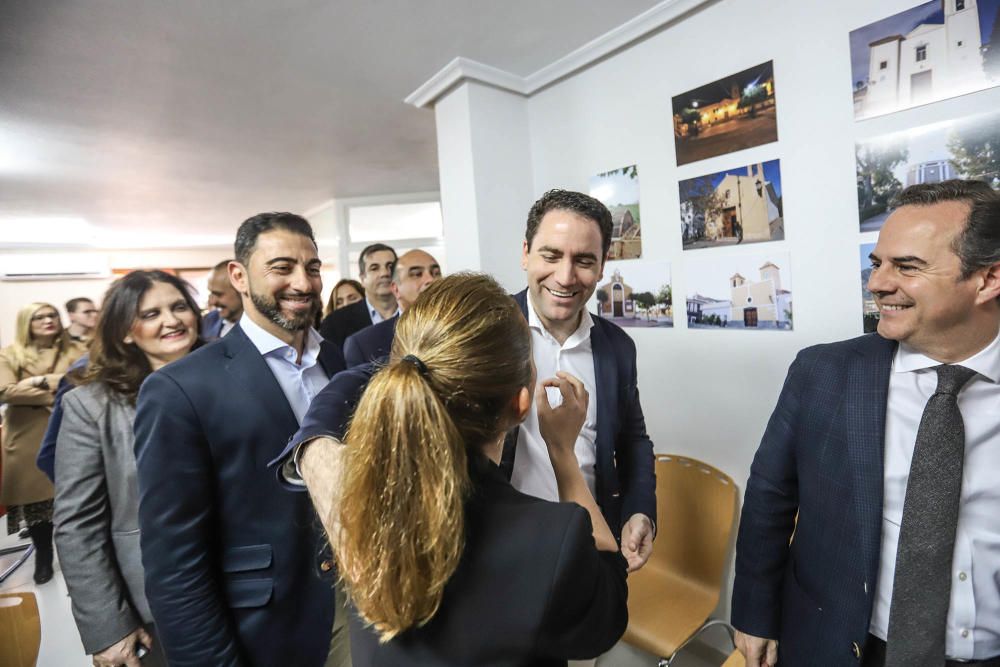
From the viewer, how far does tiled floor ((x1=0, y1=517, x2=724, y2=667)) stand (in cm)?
232

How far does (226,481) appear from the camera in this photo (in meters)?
1.17

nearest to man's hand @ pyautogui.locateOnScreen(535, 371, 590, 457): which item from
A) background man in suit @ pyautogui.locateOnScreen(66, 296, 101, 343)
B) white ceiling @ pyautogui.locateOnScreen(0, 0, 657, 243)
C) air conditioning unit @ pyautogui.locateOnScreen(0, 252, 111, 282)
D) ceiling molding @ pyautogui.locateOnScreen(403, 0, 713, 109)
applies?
white ceiling @ pyautogui.locateOnScreen(0, 0, 657, 243)

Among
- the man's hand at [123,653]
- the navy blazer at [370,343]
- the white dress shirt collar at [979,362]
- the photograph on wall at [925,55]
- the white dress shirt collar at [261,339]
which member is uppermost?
the photograph on wall at [925,55]

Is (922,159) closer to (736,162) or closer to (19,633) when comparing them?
(736,162)

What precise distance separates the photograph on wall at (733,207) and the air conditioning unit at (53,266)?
11618mm

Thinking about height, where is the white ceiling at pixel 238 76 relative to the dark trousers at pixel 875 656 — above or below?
above

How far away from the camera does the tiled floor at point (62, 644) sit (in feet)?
7.60

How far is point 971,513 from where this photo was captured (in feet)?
3.49

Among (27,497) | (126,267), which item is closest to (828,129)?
(27,497)

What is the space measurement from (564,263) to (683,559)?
1.67 meters

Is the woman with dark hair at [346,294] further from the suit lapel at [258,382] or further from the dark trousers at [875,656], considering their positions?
the dark trousers at [875,656]

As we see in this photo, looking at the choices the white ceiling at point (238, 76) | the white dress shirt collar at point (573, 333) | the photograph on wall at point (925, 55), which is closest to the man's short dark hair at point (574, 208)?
the white dress shirt collar at point (573, 333)

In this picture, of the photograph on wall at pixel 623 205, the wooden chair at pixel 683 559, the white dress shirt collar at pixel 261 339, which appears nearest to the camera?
the white dress shirt collar at pixel 261 339

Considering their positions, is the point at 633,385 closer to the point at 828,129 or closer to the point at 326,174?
the point at 828,129
